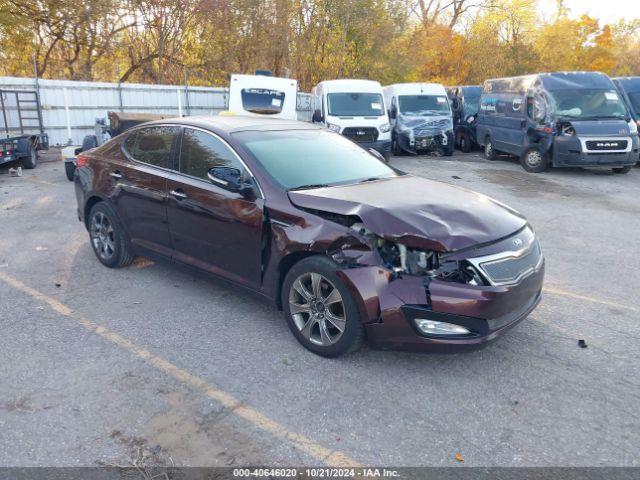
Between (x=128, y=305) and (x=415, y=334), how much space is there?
266 centimetres

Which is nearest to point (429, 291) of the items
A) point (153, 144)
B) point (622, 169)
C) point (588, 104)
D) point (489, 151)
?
point (153, 144)

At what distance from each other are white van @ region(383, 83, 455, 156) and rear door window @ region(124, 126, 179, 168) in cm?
1224

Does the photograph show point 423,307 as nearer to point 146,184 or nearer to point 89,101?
point 146,184

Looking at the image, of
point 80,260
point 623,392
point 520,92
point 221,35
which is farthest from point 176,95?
point 623,392

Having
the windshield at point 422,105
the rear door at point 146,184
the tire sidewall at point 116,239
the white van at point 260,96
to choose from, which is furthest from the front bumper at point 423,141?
the tire sidewall at point 116,239

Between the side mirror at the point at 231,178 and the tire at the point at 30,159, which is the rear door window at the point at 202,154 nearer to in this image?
the side mirror at the point at 231,178

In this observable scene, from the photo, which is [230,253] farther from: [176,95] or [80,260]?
[176,95]

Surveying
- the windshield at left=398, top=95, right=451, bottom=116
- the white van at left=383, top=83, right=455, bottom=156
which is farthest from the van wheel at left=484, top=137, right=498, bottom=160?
the windshield at left=398, top=95, right=451, bottom=116

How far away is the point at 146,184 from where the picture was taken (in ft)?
15.9

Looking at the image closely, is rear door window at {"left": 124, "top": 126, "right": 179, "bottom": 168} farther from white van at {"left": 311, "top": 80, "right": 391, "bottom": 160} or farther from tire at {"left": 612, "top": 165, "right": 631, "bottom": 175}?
tire at {"left": 612, "top": 165, "right": 631, "bottom": 175}

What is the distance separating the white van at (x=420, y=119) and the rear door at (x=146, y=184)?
1226cm

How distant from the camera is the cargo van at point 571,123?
12148 millimetres

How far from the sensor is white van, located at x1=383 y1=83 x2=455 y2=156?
1644cm

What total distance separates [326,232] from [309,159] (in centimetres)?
110
